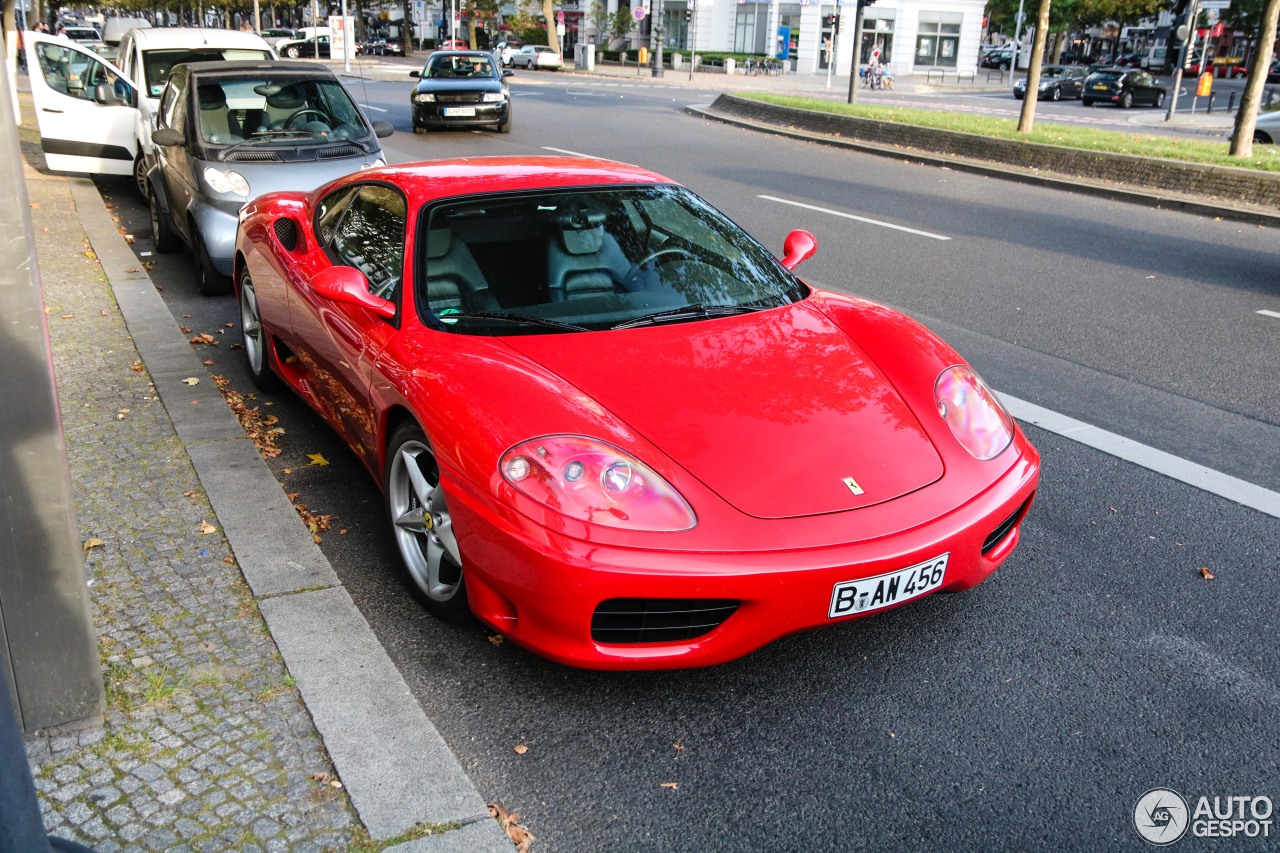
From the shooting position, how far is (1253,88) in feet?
50.0

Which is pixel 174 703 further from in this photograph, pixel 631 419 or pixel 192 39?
pixel 192 39

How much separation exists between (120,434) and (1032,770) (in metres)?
4.02

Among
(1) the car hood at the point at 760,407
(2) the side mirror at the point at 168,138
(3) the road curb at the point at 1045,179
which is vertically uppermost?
(2) the side mirror at the point at 168,138

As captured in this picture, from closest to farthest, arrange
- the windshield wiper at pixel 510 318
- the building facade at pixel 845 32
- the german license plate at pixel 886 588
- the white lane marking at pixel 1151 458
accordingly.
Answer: the german license plate at pixel 886 588 → the windshield wiper at pixel 510 318 → the white lane marking at pixel 1151 458 → the building facade at pixel 845 32

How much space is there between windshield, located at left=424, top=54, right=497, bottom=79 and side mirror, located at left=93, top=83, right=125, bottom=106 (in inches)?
416

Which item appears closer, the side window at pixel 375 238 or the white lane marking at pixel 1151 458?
the side window at pixel 375 238

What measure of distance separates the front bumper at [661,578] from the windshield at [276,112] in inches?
248

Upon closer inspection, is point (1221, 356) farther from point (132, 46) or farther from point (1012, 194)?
point (132, 46)

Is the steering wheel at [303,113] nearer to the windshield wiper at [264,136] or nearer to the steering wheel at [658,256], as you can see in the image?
the windshield wiper at [264,136]

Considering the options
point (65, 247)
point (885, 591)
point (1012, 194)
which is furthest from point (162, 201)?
point (1012, 194)

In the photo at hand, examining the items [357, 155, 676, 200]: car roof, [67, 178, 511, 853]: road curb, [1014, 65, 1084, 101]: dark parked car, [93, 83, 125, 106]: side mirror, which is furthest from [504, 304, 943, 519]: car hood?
[1014, 65, 1084, 101]: dark parked car

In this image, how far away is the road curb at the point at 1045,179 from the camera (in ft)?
41.6

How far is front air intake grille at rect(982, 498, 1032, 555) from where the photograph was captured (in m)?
3.29

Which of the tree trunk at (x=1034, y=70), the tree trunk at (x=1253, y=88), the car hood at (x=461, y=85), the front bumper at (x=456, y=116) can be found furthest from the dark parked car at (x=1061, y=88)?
the front bumper at (x=456, y=116)
